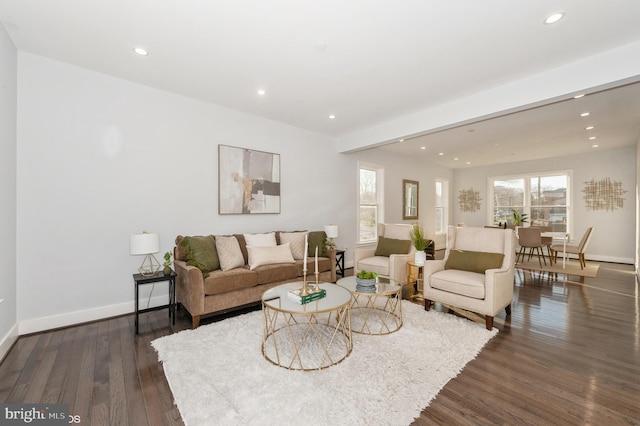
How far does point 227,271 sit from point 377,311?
1.91 meters

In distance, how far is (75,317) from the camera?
10.0ft

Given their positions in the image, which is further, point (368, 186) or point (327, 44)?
point (368, 186)

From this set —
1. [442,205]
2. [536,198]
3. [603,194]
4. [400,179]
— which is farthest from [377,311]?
[603,194]

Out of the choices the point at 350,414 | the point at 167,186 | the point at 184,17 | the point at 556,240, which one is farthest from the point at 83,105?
the point at 556,240

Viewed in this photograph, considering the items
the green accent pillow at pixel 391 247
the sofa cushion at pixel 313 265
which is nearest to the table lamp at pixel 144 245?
the sofa cushion at pixel 313 265

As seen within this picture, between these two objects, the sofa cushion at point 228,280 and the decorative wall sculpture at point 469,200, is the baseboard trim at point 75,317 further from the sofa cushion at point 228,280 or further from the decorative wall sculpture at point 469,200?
the decorative wall sculpture at point 469,200

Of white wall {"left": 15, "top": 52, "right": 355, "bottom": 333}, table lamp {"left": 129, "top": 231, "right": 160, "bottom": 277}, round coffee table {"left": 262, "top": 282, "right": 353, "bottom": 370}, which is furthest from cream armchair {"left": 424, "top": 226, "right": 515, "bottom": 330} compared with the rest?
table lamp {"left": 129, "top": 231, "right": 160, "bottom": 277}

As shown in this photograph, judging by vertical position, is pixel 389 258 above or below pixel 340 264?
above

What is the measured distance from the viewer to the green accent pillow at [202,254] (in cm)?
319

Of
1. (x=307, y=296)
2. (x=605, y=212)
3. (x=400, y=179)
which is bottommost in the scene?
(x=307, y=296)

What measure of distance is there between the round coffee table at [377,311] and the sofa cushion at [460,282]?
54cm

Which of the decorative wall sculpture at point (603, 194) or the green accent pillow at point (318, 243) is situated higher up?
the decorative wall sculpture at point (603, 194)

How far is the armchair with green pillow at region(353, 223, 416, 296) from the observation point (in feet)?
13.2

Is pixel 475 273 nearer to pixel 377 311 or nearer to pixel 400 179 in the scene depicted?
pixel 377 311
